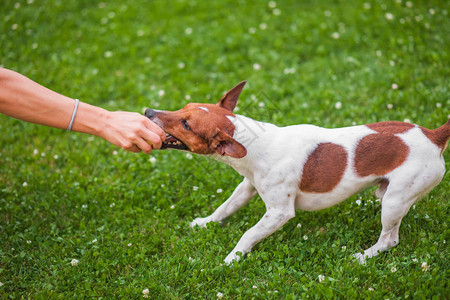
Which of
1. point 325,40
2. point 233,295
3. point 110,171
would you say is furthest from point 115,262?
point 325,40

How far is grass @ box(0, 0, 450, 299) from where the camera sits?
372cm

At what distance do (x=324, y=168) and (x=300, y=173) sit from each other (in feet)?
0.67

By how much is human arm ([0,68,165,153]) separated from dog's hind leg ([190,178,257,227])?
104 centimetres

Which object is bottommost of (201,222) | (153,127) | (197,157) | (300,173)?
(197,157)

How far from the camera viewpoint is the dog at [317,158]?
11.4ft

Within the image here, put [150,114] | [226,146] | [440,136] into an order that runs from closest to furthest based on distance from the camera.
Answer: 1. [226,146]
2. [440,136]
3. [150,114]

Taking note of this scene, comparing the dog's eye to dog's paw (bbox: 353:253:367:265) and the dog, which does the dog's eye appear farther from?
dog's paw (bbox: 353:253:367:265)

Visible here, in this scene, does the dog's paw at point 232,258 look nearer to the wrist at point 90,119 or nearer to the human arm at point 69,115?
the human arm at point 69,115

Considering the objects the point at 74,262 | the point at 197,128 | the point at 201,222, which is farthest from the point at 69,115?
the point at 201,222

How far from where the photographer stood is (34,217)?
455 cm

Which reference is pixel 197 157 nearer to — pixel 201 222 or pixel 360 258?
pixel 201 222

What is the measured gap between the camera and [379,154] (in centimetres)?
354

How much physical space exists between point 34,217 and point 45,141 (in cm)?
154

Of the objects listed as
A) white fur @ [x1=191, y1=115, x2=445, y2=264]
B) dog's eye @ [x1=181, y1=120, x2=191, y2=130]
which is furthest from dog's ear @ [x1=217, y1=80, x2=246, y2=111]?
dog's eye @ [x1=181, y1=120, x2=191, y2=130]
